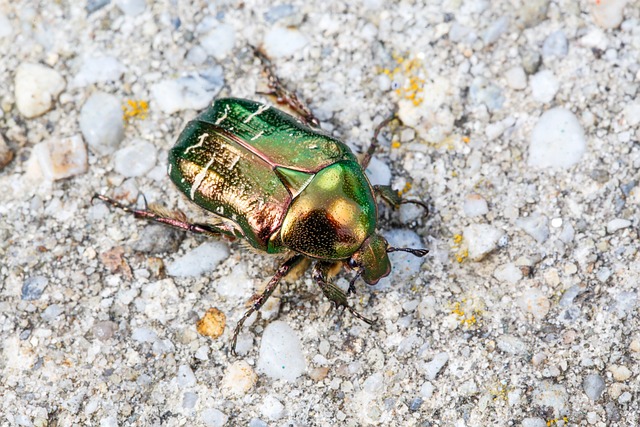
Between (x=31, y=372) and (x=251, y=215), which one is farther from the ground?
(x=251, y=215)

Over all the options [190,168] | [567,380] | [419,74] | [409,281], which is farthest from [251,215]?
[567,380]

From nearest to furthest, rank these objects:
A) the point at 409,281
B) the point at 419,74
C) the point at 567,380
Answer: the point at 567,380 < the point at 409,281 < the point at 419,74

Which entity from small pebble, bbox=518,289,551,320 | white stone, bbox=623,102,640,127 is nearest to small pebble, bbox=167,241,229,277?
small pebble, bbox=518,289,551,320

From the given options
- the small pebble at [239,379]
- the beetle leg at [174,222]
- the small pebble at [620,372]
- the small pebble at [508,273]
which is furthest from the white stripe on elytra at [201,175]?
the small pebble at [620,372]

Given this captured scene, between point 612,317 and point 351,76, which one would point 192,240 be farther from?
point 612,317

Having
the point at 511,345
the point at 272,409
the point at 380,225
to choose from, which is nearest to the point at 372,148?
the point at 380,225

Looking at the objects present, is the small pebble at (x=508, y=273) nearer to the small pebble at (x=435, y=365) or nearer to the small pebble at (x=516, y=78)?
the small pebble at (x=435, y=365)

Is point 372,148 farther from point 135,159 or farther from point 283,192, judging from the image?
point 135,159
